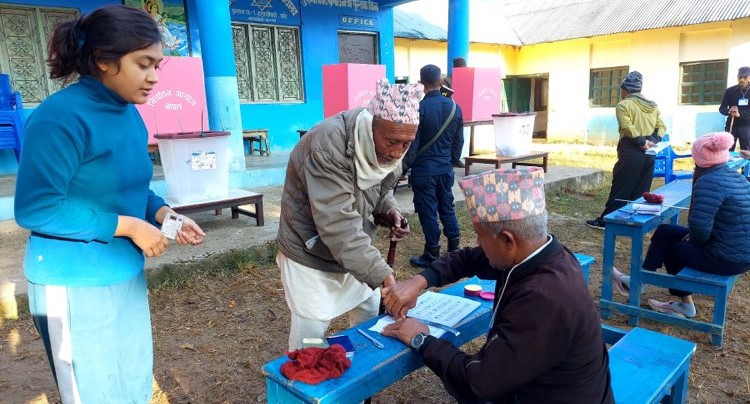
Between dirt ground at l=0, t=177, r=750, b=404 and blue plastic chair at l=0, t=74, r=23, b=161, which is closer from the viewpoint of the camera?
dirt ground at l=0, t=177, r=750, b=404

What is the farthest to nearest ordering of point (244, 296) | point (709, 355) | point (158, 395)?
point (244, 296) < point (709, 355) < point (158, 395)

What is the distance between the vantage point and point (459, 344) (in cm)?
204

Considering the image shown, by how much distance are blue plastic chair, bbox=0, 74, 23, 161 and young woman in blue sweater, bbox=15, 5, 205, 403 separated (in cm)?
591

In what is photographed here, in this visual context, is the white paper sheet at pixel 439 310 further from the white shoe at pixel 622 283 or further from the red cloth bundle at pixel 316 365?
the white shoe at pixel 622 283

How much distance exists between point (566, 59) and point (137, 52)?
16251 mm

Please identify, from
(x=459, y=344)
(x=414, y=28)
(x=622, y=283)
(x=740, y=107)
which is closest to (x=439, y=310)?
(x=459, y=344)

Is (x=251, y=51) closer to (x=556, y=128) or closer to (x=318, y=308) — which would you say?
(x=318, y=308)

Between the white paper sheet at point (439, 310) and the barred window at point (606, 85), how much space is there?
14.4 m

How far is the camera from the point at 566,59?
15.7 m

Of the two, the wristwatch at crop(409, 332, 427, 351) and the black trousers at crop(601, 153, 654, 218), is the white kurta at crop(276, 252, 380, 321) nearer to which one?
the wristwatch at crop(409, 332, 427, 351)

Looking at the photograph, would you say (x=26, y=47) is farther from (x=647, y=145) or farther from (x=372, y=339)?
(x=647, y=145)

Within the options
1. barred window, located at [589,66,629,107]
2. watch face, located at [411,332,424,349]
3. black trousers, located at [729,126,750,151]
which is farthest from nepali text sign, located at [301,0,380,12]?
watch face, located at [411,332,424,349]

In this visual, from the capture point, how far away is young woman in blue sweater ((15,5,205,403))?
1346mm

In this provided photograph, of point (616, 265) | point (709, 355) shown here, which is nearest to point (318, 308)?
point (709, 355)
